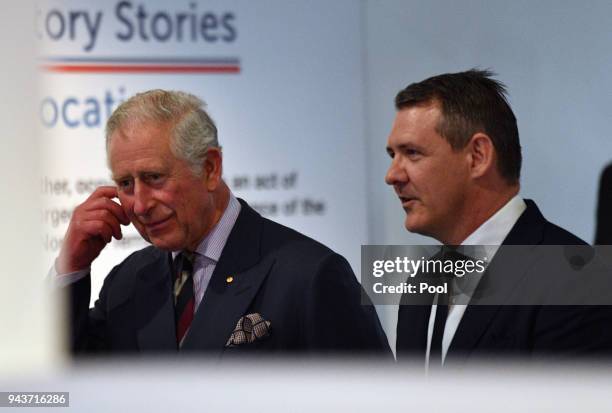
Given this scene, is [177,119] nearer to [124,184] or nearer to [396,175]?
[124,184]

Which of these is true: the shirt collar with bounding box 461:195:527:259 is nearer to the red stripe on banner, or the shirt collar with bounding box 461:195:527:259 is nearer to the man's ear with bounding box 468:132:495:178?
the man's ear with bounding box 468:132:495:178

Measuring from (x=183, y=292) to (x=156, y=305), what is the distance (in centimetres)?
6

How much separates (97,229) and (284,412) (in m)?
0.69

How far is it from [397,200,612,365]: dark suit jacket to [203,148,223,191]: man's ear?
0.43m

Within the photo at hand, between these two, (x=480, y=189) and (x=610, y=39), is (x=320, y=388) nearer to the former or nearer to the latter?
(x=480, y=189)

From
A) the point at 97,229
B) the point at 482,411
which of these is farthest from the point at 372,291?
the point at 482,411

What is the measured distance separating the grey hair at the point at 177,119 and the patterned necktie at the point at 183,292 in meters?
0.17

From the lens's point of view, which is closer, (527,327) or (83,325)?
(527,327)

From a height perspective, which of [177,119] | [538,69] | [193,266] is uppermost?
[538,69]

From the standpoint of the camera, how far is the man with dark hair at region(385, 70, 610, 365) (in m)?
1.58

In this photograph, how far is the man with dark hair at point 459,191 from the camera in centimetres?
158

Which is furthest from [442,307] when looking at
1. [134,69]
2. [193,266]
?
[134,69]

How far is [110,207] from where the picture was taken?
1655 millimetres

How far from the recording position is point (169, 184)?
161 cm
